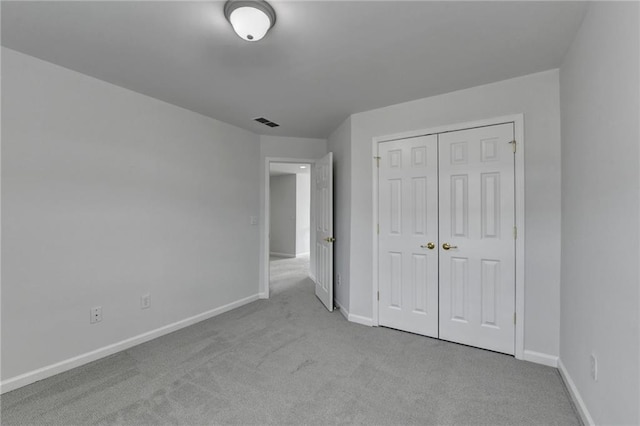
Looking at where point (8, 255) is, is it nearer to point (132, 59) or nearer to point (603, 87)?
point (132, 59)

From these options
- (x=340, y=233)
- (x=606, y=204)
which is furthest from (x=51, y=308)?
(x=606, y=204)

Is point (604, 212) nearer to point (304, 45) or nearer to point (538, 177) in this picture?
point (538, 177)

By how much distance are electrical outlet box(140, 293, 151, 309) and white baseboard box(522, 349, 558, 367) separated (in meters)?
3.35

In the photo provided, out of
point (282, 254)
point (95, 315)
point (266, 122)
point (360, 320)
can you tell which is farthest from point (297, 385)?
point (282, 254)

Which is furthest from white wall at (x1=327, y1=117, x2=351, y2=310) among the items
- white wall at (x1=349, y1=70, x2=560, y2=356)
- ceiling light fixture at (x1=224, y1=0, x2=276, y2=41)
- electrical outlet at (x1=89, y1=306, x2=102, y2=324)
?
electrical outlet at (x1=89, y1=306, x2=102, y2=324)

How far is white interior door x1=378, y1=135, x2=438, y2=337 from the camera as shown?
270cm

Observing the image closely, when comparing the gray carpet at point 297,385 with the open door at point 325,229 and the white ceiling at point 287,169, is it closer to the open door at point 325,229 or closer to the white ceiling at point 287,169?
the open door at point 325,229

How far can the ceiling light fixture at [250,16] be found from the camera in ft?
4.70

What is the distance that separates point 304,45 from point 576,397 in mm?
2803

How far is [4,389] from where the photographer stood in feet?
6.12

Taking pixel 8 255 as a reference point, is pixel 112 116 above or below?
above

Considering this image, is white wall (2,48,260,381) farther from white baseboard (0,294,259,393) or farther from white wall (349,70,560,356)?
white wall (349,70,560,356)

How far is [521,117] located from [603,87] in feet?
2.96

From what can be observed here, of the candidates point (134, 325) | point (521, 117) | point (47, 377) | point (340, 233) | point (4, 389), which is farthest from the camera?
point (340, 233)
